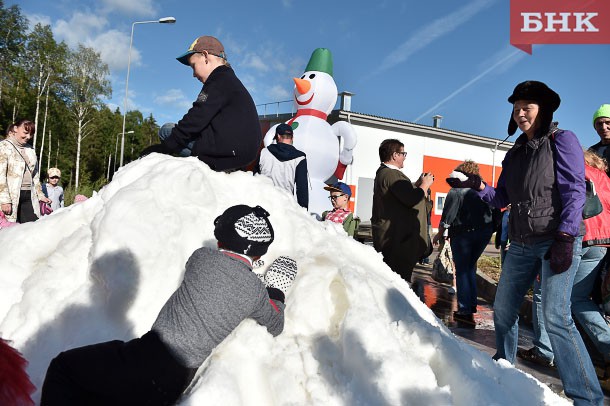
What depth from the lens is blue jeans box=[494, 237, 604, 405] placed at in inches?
99.5

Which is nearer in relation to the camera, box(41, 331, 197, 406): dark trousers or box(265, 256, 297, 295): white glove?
box(41, 331, 197, 406): dark trousers

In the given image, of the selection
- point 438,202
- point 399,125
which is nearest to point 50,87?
point 399,125

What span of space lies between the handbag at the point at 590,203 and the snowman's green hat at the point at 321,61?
9185 millimetres

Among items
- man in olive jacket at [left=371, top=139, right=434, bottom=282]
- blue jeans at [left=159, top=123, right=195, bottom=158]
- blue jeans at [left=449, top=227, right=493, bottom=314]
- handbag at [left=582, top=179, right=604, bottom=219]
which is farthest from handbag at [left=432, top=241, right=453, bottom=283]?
blue jeans at [left=159, top=123, right=195, bottom=158]

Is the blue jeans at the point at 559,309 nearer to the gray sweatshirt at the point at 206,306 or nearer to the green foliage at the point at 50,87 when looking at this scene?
the gray sweatshirt at the point at 206,306

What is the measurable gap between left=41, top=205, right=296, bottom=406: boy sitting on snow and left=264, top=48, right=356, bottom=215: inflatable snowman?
8.36 metres

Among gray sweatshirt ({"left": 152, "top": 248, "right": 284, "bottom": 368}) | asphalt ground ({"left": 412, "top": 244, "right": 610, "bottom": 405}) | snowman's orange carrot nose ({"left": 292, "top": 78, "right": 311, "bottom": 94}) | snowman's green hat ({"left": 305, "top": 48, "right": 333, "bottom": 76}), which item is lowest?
asphalt ground ({"left": 412, "top": 244, "right": 610, "bottom": 405})

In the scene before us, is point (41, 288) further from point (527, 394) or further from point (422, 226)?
point (422, 226)

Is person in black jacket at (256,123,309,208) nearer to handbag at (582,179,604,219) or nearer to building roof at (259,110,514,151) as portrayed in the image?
handbag at (582,179,604,219)

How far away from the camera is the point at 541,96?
2.86 m

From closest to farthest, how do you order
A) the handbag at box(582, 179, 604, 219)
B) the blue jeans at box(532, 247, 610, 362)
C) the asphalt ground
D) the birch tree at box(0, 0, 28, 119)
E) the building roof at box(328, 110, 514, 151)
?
1. the handbag at box(582, 179, 604, 219)
2. the blue jeans at box(532, 247, 610, 362)
3. the asphalt ground
4. the building roof at box(328, 110, 514, 151)
5. the birch tree at box(0, 0, 28, 119)

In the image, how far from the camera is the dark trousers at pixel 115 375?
66.4 inches

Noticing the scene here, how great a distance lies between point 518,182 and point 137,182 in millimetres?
2432

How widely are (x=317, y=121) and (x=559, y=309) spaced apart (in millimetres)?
9019
